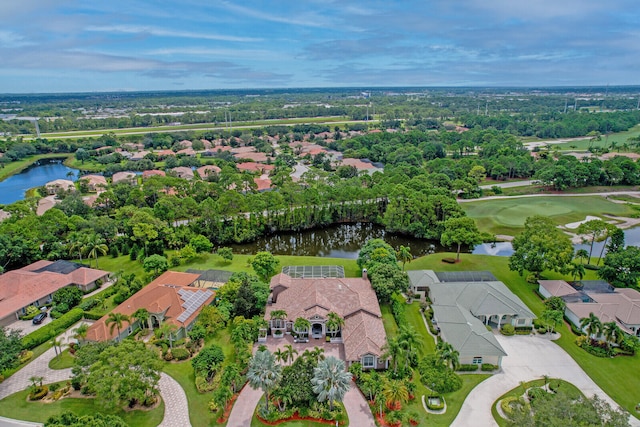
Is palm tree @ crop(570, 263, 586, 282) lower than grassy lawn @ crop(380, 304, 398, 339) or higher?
higher

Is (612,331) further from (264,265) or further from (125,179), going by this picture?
(125,179)

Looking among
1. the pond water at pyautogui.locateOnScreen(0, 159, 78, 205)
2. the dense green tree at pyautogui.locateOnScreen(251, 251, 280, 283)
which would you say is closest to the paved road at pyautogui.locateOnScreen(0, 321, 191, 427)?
the dense green tree at pyautogui.locateOnScreen(251, 251, 280, 283)

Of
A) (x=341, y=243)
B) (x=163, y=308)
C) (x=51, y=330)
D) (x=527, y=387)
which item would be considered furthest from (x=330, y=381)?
(x=341, y=243)

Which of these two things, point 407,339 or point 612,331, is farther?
point 612,331

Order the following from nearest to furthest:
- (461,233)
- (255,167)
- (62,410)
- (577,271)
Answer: (62,410)
(577,271)
(461,233)
(255,167)

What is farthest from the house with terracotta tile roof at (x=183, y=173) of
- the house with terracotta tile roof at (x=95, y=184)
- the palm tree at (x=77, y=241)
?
the palm tree at (x=77, y=241)

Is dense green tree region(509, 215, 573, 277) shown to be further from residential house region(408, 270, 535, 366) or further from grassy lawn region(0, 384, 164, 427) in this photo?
grassy lawn region(0, 384, 164, 427)
